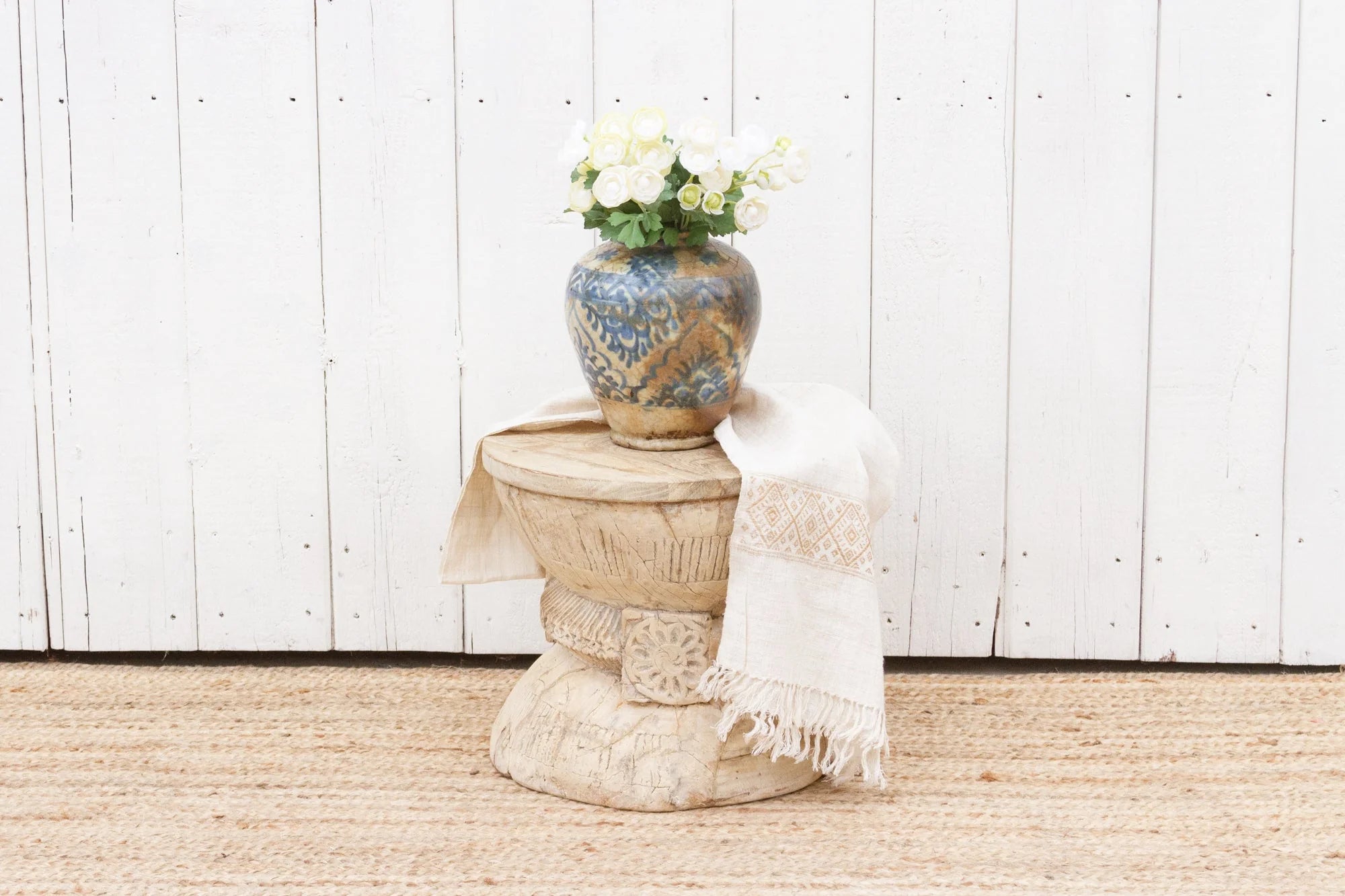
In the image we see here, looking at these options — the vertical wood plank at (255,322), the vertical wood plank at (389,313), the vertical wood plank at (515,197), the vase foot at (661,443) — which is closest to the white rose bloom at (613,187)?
the vase foot at (661,443)

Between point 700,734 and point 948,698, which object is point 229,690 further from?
point 948,698

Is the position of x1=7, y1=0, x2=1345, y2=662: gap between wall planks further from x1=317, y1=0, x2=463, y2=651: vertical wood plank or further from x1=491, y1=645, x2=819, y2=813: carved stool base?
x1=491, y1=645, x2=819, y2=813: carved stool base

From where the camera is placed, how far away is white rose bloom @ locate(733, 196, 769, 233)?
1845mm

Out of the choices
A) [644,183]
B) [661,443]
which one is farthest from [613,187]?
[661,443]

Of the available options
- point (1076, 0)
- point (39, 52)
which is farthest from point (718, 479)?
point (39, 52)

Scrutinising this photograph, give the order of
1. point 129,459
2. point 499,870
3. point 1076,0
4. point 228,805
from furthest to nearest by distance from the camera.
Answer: point 129,459 → point 1076,0 → point 228,805 → point 499,870

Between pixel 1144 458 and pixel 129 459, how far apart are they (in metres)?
1.75

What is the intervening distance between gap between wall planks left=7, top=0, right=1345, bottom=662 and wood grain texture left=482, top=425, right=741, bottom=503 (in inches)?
17.9

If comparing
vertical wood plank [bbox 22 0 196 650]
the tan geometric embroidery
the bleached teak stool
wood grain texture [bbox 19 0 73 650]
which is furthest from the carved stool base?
wood grain texture [bbox 19 0 73 650]

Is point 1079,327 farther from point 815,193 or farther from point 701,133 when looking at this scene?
point 701,133

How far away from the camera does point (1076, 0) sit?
225 cm

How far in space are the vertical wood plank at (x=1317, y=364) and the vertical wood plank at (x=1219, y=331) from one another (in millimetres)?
22

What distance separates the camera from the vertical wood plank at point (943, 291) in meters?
2.28

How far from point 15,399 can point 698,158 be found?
135 cm
